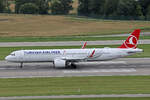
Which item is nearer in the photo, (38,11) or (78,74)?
(78,74)

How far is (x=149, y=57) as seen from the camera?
4803cm

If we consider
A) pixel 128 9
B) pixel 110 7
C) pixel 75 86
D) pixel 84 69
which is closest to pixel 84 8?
pixel 110 7

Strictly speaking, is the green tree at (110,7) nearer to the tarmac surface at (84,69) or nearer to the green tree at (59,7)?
the green tree at (59,7)

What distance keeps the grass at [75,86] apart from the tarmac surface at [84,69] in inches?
99.4

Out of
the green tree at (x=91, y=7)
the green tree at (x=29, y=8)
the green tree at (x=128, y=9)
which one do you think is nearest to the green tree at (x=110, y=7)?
the green tree at (x=91, y=7)

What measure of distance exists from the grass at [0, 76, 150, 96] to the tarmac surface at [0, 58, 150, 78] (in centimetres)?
253

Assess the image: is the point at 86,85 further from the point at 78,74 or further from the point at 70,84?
the point at 78,74

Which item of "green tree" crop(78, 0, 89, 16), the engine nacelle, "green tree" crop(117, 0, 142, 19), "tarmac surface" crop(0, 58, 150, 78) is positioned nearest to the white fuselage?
the engine nacelle

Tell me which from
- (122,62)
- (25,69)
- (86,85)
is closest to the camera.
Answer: (86,85)

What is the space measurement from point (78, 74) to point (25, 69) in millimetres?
8258

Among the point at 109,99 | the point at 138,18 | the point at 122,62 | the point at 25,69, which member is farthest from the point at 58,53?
the point at 138,18

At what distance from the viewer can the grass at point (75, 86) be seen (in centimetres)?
2781

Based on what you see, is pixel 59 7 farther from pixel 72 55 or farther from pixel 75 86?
pixel 75 86

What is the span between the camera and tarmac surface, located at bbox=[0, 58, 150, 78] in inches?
1446
